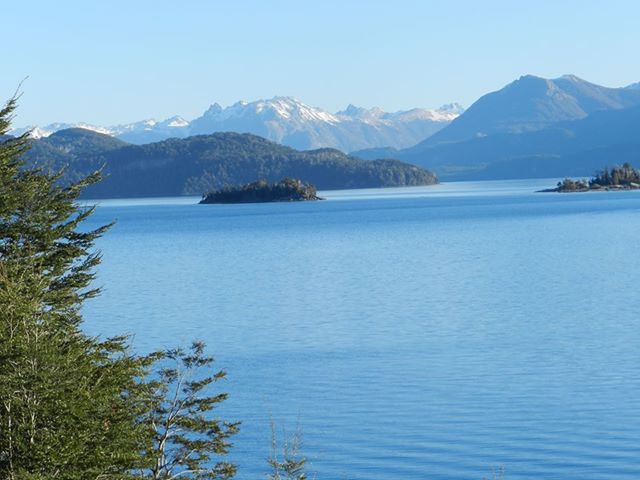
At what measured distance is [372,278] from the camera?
189 feet

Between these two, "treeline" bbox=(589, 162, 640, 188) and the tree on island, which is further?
"treeline" bbox=(589, 162, 640, 188)

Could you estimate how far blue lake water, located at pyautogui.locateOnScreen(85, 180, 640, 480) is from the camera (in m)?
22.4

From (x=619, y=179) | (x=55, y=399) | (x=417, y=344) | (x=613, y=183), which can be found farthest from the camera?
(x=613, y=183)

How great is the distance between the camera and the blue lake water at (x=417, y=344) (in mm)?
22359

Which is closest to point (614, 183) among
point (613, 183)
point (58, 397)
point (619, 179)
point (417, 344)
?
point (613, 183)

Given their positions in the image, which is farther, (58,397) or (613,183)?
(613,183)

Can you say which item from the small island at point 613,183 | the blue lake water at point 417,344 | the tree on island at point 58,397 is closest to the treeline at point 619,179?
the small island at point 613,183

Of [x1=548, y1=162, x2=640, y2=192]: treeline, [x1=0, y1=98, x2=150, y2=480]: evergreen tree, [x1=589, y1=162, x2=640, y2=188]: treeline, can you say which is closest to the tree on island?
[x1=0, y1=98, x2=150, y2=480]: evergreen tree

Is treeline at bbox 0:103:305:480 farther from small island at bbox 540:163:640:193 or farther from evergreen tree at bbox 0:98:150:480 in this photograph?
small island at bbox 540:163:640:193

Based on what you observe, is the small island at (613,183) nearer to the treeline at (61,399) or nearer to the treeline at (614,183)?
the treeline at (614,183)

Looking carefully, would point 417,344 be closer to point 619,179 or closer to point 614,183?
point 619,179

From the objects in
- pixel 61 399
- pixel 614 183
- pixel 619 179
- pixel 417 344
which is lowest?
pixel 417 344

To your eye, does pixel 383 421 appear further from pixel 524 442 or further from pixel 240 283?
pixel 240 283

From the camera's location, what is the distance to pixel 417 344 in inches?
1342
